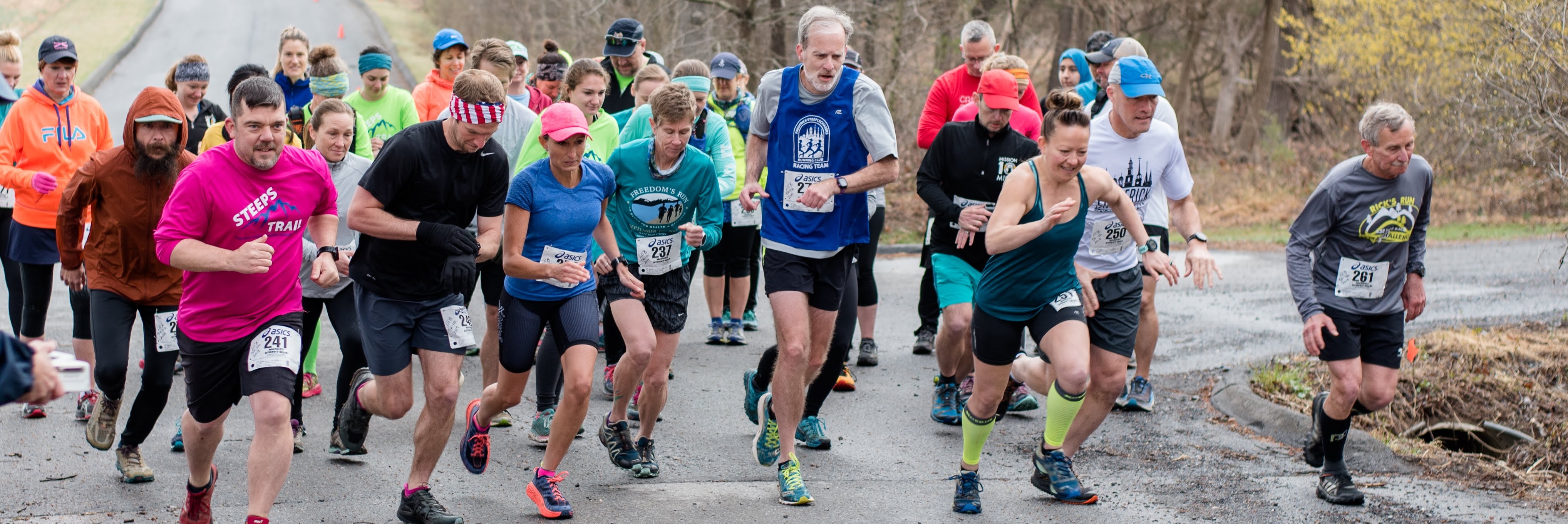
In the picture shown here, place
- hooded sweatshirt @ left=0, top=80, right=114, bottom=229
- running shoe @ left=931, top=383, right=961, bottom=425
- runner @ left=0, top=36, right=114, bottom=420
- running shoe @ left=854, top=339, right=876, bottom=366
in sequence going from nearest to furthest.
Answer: runner @ left=0, top=36, right=114, bottom=420 → hooded sweatshirt @ left=0, top=80, right=114, bottom=229 → running shoe @ left=931, top=383, right=961, bottom=425 → running shoe @ left=854, top=339, right=876, bottom=366

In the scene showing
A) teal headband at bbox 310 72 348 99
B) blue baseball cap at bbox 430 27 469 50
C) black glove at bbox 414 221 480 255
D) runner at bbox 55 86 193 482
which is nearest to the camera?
black glove at bbox 414 221 480 255

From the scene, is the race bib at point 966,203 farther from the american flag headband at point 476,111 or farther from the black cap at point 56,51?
the black cap at point 56,51

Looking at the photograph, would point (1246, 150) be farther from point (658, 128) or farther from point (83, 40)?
point (83, 40)

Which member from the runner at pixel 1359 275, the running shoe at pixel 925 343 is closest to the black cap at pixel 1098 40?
the running shoe at pixel 925 343

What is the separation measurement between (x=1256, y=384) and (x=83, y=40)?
3238 cm

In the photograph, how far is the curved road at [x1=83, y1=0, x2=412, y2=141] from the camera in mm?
26359

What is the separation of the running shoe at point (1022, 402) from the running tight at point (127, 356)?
427 cm

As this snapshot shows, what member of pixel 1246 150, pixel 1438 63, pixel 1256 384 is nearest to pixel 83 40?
pixel 1246 150

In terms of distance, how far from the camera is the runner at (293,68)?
28.3 feet

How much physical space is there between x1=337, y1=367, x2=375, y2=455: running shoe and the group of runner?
0.08 feet

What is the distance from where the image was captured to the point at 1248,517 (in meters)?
5.36

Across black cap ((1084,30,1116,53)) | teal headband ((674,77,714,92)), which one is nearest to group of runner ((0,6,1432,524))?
teal headband ((674,77,714,92))

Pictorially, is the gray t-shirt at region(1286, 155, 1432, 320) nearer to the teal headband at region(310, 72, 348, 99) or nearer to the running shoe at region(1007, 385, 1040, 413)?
the running shoe at region(1007, 385, 1040, 413)

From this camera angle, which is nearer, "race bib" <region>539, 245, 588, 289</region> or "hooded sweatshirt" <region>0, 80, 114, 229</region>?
"race bib" <region>539, 245, 588, 289</region>
